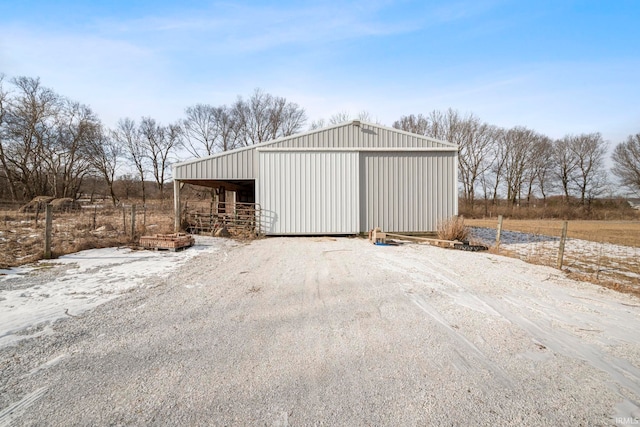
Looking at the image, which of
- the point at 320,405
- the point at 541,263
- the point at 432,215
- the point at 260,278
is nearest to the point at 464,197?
the point at 432,215

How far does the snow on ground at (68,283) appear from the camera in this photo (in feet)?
11.9

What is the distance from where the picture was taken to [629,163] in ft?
117

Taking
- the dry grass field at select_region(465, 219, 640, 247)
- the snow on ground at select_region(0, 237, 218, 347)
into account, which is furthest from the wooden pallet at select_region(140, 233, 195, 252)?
the dry grass field at select_region(465, 219, 640, 247)

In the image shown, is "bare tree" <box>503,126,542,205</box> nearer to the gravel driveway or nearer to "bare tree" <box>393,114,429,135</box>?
"bare tree" <box>393,114,429,135</box>

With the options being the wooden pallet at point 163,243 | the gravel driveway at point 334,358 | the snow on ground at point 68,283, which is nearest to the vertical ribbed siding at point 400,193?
the wooden pallet at point 163,243

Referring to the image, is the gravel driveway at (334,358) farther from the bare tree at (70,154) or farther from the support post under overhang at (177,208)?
the bare tree at (70,154)

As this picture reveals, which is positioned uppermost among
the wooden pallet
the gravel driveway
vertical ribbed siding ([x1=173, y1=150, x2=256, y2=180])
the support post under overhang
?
vertical ribbed siding ([x1=173, y1=150, x2=256, y2=180])

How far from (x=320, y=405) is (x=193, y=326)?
6.78ft

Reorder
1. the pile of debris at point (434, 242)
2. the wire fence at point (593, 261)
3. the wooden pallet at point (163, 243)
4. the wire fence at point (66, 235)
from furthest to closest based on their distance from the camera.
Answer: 1. the pile of debris at point (434, 242)
2. the wooden pallet at point (163, 243)
3. the wire fence at point (66, 235)
4. the wire fence at point (593, 261)

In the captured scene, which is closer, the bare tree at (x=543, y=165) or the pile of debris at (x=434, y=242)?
the pile of debris at (x=434, y=242)

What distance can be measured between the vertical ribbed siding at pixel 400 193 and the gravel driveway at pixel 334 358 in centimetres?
710

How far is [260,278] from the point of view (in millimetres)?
5816

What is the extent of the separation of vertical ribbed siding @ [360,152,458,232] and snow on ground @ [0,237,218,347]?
732 centimetres

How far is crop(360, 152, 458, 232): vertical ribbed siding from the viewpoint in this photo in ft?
40.5
